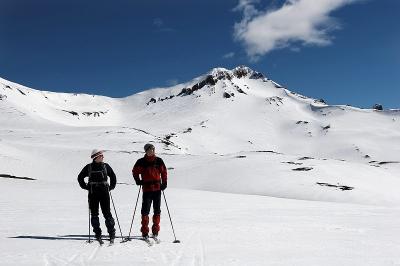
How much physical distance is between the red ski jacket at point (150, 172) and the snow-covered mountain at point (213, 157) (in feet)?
6.91

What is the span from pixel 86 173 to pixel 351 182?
4050 cm

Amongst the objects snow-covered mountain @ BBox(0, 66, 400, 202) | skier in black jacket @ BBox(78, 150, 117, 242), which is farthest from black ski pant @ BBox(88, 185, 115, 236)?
snow-covered mountain @ BBox(0, 66, 400, 202)

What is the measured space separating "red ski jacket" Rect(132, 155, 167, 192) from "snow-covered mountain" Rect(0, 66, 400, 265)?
2105 mm

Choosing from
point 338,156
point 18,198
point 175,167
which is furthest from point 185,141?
point 18,198

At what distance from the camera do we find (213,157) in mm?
65312

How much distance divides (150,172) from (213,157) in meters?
52.2

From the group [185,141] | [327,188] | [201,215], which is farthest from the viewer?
[185,141]

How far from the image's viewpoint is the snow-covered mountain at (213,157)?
29.4 metres

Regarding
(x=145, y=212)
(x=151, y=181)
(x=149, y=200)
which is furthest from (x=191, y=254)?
(x=151, y=181)

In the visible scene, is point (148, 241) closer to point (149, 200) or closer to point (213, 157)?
point (149, 200)

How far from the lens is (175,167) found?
5941 cm

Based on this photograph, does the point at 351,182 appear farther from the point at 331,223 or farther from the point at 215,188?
the point at 331,223

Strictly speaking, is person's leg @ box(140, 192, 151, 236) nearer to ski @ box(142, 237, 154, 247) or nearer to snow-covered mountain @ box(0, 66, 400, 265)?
ski @ box(142, 237, 154, 247)

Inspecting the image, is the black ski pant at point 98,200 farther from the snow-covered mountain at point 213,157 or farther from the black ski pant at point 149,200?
the snow-covered mountain at point 213,157
